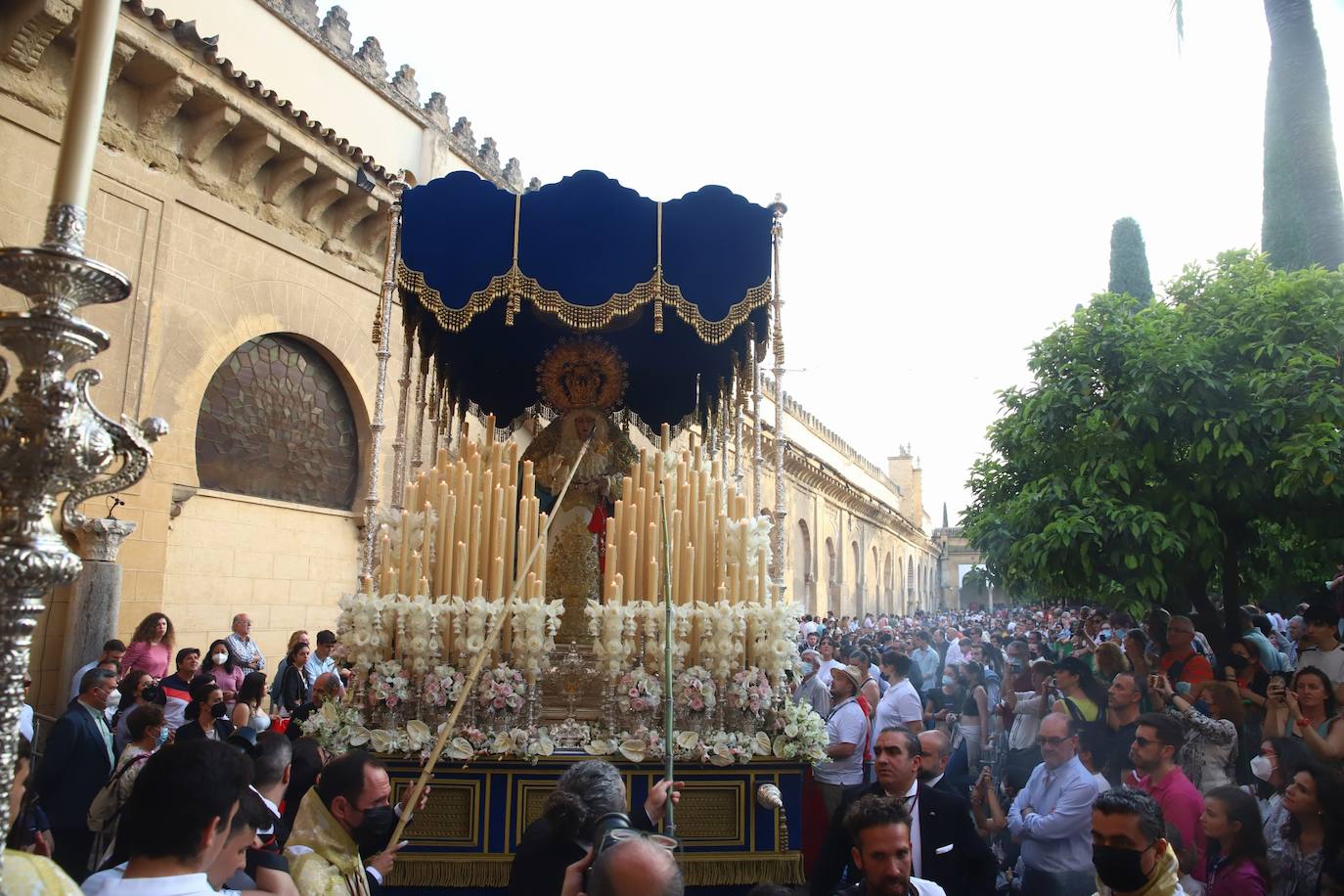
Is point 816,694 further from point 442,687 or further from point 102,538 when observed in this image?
point 102,538

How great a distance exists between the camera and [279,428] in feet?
36.6

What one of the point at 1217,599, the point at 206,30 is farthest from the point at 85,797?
the point at 1217,599

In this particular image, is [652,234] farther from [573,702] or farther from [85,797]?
[85,797]

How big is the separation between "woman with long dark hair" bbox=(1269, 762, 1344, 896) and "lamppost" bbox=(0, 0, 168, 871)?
4.55m

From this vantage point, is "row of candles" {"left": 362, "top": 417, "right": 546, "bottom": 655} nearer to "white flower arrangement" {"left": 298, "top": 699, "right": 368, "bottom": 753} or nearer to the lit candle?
"white flower arrangement" {"left": 298, "top": 699, "right": 368, "bottom": 753}

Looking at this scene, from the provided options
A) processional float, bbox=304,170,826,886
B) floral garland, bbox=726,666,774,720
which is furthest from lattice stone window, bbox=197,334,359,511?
floral garland, bbox=726,666,774,720

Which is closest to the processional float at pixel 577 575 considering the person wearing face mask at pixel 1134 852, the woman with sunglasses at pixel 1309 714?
the person wearing face mask at pixel 1134 852

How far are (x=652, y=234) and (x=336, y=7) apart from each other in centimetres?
886

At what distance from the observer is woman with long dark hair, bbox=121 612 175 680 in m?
7.97

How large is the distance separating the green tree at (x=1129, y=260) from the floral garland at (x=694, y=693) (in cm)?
1556

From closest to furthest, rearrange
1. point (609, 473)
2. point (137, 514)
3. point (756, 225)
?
point (756, 225) < point (609, 473) < point (137, 514)

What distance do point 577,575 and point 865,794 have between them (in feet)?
11.2

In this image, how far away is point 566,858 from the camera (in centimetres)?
289

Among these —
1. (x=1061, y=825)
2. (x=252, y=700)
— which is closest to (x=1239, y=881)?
(x=1061, y=825)
